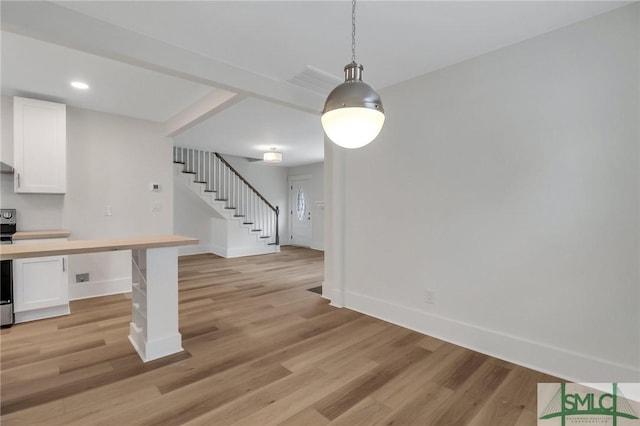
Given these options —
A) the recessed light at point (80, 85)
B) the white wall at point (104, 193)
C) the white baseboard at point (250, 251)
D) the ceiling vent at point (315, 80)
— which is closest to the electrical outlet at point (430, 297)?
the ceiling vent at point (315, 80)

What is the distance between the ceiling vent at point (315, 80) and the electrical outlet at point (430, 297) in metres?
2.31

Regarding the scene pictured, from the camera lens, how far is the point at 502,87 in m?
2.43

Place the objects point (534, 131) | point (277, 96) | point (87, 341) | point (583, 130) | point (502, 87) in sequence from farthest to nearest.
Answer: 1. point (277, 96)
2. point (87, 341)
3. point (502, 87)
4. point (534, 131)
5. point (583, 130)

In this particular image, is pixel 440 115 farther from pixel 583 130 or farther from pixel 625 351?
pixel 625 351

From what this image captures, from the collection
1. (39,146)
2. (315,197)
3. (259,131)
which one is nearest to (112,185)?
(39,146)

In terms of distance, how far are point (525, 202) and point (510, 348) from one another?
1175 millimetres

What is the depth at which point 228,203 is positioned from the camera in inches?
299

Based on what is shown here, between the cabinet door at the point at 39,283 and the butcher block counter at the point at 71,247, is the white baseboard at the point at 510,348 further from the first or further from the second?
the cabinet door at the point at 39,283

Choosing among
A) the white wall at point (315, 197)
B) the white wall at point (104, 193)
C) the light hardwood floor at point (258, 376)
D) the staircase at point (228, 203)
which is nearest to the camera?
the light hardwood floor at point (258, 376)

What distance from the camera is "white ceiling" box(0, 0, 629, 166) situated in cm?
195

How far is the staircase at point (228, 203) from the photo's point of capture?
7.03 metres

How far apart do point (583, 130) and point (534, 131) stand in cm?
Answer: 29

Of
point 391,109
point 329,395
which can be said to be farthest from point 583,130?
point 329,395

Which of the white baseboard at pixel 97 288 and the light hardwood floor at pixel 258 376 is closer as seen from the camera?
the light hardwood floor at pixel 258 376
